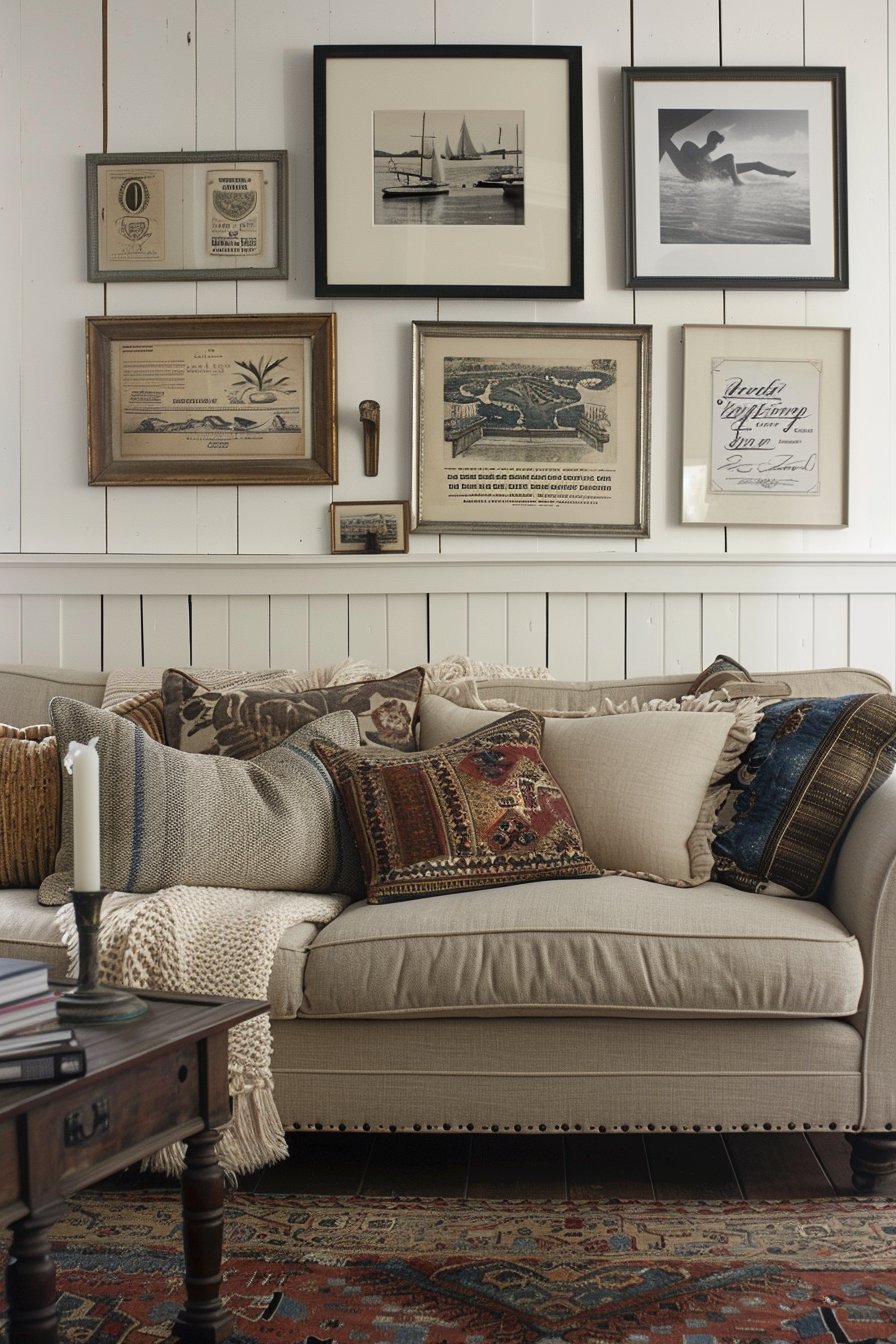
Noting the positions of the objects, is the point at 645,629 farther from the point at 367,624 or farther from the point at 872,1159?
the point at 872,1159

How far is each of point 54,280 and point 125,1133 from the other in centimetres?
246

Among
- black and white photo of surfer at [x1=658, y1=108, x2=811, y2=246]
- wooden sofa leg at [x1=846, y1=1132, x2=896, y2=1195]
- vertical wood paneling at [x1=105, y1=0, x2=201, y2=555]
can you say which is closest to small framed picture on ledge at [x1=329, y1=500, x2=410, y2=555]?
vertical wood paneling at [x1=105, y1=0, x2=201, y2=555]

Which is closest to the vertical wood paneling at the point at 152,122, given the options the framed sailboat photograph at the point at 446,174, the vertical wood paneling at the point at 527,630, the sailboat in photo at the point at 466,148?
the framed sailboat photograph at the point at 446,174

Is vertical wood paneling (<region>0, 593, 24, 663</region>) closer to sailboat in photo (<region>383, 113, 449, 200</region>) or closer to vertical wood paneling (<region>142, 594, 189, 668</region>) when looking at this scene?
vertical wood paneling (<region>142, 594, 189, 668</region>)

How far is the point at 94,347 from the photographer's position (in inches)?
118

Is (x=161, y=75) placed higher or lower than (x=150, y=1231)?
higher

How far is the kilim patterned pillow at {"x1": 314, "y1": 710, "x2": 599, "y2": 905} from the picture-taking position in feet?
6.73

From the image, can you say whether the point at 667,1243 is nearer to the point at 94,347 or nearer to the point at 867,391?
the point at 867,391

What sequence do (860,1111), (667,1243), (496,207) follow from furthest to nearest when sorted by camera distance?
(496,207)
(860,1111)
(667,1243)

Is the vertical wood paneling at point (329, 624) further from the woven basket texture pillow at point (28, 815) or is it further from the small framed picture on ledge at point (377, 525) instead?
the woven basket texture pillow at point (28, 815)

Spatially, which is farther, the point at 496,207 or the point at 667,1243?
the point at 496,207

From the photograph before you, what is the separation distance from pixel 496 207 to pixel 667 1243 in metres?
2.39

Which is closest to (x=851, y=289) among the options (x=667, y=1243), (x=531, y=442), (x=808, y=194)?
(x=808, y=194)

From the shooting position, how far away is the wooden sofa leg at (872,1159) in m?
1.84
